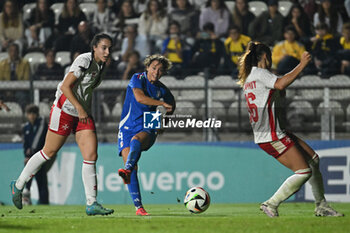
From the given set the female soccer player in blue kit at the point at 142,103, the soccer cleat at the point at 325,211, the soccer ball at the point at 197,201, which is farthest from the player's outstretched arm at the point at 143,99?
the soccer cleat at the point at 325,211

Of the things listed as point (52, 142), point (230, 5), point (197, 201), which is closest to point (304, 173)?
point (197, 201)

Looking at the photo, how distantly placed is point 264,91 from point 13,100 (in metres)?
7.16

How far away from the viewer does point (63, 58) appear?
55.8ft

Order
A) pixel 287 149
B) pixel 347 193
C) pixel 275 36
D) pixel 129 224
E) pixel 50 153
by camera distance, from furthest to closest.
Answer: pixel 275 36 < pixel 347 193 < pixel 50 153 < pixel 287 149 < pixel 129 224

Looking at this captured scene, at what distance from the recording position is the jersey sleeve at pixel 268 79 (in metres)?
8.18

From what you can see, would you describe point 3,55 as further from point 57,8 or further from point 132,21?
point 132,21

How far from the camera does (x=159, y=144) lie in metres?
14.0

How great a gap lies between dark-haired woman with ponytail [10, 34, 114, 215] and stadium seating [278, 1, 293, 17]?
946 centimetres

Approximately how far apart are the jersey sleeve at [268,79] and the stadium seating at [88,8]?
1073 cm

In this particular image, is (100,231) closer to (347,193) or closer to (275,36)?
(347,193)

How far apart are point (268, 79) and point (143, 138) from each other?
1950mm

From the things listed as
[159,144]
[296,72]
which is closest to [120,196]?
[159,144]

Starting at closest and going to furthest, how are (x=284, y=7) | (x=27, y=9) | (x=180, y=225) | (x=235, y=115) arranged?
(x=180, y=225) → (x=235, y=115) → (x=284, y=7) → (x=27, y=9)

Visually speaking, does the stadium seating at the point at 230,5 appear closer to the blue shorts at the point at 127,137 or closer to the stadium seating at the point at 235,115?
the stadium seating at the point at 235,115
